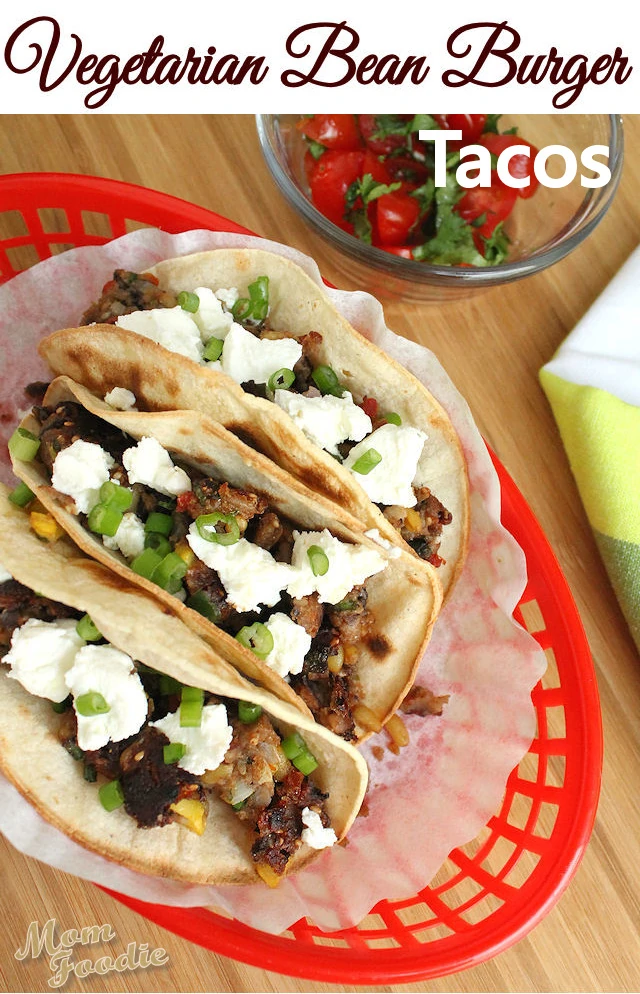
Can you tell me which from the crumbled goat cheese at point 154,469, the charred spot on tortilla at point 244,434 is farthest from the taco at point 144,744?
the charred spot on tortilla at point 244,434

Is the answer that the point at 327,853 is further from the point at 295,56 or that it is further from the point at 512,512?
the point at 295,56

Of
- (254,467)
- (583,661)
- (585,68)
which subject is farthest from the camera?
(585,68)

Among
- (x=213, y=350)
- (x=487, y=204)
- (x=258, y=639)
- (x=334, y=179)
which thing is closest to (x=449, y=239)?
(x=487, y=204)

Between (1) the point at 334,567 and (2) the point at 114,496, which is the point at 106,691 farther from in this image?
(1) the point at 334,567

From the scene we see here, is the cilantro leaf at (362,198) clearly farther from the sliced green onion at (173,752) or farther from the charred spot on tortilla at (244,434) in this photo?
the sliced green onion at (173,752)

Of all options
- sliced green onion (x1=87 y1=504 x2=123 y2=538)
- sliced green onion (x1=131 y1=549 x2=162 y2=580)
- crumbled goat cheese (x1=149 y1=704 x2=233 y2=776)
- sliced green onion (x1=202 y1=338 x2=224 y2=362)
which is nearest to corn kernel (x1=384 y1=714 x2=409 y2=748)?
crumbled goat cheese (x1=149 y1=704 x2=233 y2=776)

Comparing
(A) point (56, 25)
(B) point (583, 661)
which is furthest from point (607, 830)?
(A) point (56, 25)

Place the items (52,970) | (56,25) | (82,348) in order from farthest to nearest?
(56,25)
(52,970)
(82,348)

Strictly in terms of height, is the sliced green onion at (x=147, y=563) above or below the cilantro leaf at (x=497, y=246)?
below
